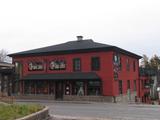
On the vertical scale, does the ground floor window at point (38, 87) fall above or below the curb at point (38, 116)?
above

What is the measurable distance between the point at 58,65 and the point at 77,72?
3060 mm

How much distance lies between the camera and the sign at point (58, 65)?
4171cm

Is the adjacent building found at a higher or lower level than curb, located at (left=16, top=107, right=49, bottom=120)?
higher

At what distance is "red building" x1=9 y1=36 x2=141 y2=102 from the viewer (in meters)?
38.4

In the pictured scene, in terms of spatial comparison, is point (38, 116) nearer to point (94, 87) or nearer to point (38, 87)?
point (94, 87)

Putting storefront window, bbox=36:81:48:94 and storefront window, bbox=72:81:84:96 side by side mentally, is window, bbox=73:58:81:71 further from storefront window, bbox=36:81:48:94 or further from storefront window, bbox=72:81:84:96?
storefront window, bbox=36:81:48:94

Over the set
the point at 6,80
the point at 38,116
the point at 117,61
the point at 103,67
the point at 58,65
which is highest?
the point at 117,61

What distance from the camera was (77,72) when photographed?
40.5 meters

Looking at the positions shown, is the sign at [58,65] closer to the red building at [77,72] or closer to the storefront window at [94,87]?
the red building at [77,72]

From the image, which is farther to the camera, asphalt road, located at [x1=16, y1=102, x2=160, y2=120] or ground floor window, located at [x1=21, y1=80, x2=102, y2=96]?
ground floor window, located at [x1=21, y1=80, x2=102, y2=96]

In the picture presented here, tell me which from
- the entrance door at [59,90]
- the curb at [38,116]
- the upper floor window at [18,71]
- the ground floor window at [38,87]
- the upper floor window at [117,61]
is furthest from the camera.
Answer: the upper floor window at [18,71]

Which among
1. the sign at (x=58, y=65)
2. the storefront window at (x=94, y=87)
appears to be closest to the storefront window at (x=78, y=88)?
the storefront window at (x=94, y=87)

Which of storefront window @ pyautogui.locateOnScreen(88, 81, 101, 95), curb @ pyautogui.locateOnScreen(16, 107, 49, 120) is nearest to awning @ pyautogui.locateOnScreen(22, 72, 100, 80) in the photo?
storefront window @ pyautogui.locateOnScreen(88, 81, 101, 95)

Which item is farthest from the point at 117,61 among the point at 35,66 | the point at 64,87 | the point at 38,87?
the point at 35,66
